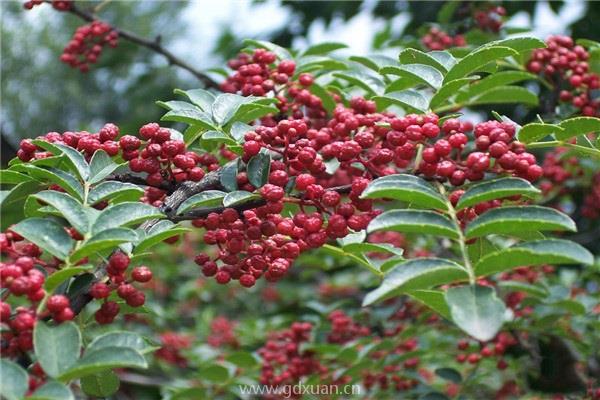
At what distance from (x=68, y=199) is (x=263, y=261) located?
43cm

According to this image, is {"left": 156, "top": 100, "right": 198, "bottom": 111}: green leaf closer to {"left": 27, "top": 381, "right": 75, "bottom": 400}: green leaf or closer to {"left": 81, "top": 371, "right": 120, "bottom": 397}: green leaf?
{"left": 81, "top": 371, "right": 120, "bottom": 397}: green leaf

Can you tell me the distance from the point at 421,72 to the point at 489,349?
1580mm

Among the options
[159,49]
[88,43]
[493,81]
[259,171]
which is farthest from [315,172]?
[88,43]

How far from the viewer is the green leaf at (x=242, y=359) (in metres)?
2.84

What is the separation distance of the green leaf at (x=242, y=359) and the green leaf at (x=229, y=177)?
4.29 feet

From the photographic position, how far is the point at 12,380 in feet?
3.67

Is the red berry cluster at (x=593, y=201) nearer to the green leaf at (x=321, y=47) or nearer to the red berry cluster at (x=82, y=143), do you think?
the green leaf at (x=321, y=47)

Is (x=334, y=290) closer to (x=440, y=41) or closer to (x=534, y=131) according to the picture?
(x=440, y=41)

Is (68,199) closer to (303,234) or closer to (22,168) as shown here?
(22,168)

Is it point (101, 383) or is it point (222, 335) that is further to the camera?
point (222, 335)

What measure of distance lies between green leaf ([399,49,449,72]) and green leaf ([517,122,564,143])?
36cm

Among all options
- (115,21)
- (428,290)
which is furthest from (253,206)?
(115,21)

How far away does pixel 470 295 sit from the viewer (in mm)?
1174

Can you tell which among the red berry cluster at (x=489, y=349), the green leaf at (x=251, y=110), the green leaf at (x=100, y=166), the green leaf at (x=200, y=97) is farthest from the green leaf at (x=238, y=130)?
the red berry cluster at (x=489, y=349)
